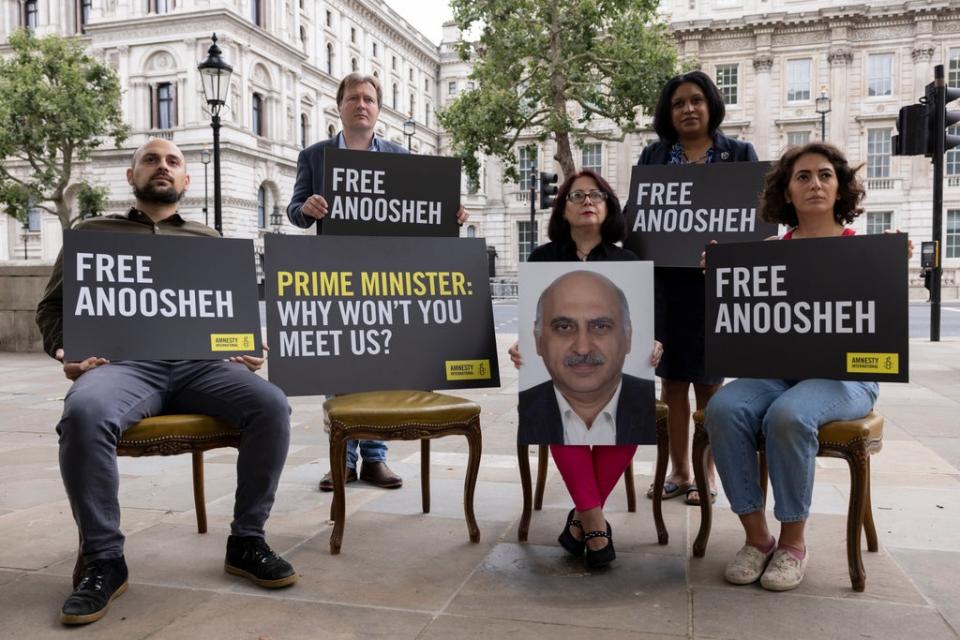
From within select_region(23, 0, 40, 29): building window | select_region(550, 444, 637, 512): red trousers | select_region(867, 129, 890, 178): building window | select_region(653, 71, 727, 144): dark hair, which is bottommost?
select_region(550, 444, 637, 512): red trousers

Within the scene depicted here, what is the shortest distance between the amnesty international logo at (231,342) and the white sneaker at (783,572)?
227cm

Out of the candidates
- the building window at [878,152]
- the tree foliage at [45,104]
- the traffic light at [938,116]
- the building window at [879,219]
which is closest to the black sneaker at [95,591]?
the traffic light at [938,116]

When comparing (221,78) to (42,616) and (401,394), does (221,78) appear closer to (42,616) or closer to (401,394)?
(401,394)

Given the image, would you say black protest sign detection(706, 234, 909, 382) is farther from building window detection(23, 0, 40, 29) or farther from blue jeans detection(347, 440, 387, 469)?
building window detection(23, 0, 40, 29)

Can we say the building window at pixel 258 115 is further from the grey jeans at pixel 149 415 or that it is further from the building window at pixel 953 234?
the grey jeans at pixel 149 415

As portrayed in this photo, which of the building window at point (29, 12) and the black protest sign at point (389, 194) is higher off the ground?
the building window at point (29, 12)

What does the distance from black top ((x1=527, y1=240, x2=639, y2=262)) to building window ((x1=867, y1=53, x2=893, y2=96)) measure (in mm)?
40274

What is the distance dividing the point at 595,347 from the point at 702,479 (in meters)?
0.68

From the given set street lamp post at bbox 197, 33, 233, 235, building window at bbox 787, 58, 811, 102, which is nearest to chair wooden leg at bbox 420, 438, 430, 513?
street lamp post at bbox 197, 33, 233, 235

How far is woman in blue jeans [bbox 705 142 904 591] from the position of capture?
2.92m

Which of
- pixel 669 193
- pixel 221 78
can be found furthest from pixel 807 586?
pixel 221 78

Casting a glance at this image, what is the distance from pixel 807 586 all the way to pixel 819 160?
167cm

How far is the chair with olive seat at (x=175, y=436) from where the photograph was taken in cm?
304

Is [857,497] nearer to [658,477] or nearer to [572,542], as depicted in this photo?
[658,477]
